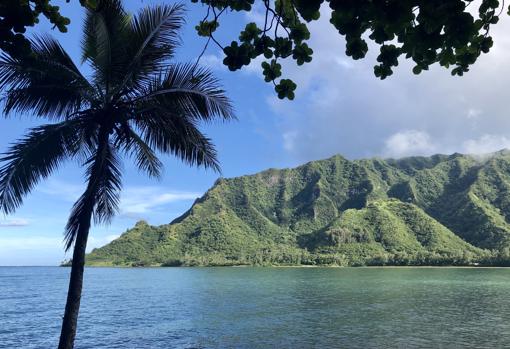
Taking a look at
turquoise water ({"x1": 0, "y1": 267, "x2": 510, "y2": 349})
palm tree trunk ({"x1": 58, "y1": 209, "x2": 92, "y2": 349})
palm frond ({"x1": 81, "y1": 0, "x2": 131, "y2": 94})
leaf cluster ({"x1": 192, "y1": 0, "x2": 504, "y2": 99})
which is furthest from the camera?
turquoise water ({"x1": 0, "y1": 267, "x2": 510, "y2": 349})

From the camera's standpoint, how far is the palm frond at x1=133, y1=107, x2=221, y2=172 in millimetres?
10820

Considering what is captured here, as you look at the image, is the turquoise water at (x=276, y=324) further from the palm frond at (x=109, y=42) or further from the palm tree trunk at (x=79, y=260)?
the palm frond at (x=109, y=42)

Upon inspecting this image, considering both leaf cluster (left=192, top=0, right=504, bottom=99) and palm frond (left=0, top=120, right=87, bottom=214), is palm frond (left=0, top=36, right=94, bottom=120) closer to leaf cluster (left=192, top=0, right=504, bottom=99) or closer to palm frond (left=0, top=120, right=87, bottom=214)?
palm frond (left=0, top=120, right=87, bottom=214)

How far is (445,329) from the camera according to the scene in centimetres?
4303

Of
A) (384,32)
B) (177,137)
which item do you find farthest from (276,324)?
(384,32)

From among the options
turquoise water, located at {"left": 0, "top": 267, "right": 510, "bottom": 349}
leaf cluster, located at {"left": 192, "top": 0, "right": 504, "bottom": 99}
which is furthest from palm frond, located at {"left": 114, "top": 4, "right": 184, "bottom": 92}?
turquoise water, located at {"left": 0, "top": 267, "right": 510, "bottom": 349}

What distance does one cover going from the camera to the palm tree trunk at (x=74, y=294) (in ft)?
29.6

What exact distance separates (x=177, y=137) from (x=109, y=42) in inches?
118

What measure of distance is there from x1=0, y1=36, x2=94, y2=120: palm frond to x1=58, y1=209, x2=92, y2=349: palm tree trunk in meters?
3.18

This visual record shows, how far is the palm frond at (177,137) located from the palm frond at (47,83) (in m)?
1.66

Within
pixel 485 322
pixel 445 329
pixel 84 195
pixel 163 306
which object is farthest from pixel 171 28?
pixel 163 306

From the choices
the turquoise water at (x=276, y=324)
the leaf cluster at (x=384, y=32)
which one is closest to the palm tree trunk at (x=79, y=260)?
the leaf cluster at (x=384, y=32)

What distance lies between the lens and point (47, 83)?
10.1 metres

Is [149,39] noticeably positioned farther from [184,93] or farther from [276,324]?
[276,324]
